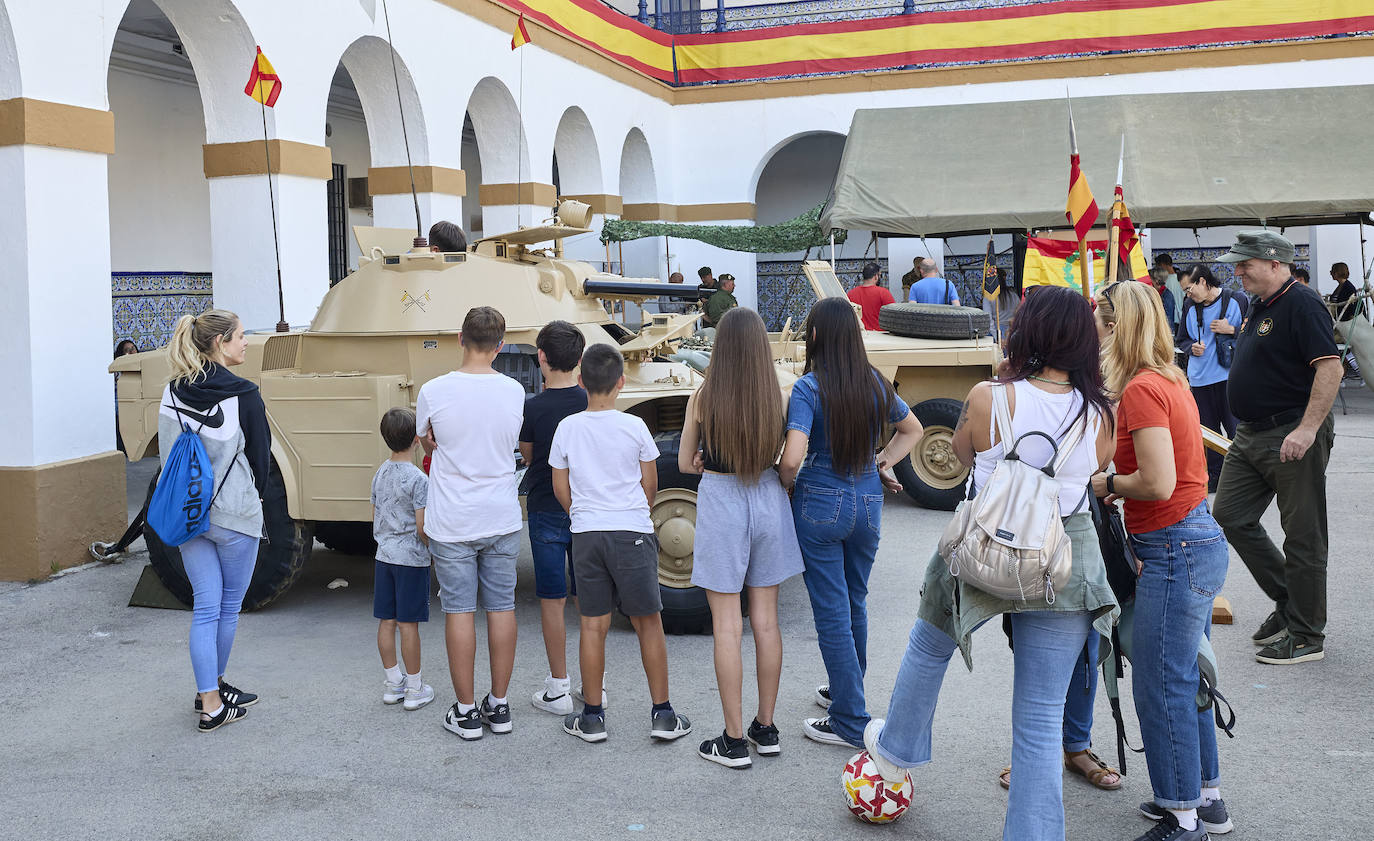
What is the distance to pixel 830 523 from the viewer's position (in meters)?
4.08

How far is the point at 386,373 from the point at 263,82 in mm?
3162

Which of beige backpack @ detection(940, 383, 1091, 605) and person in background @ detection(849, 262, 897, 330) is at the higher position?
person in background @ detection(849, 262, 897, 330)

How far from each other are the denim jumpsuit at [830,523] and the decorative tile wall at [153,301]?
9.97 meters

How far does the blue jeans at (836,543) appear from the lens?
13.4 ft

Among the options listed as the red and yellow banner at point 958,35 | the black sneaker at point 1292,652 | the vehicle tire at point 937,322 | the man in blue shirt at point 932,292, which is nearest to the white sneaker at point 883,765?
the black sneaker at point 1292,652

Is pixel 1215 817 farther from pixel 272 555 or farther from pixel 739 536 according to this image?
pixel 272 555

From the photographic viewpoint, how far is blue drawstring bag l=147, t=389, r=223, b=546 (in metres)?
4.46

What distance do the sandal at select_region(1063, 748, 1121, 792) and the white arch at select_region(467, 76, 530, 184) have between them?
1124 centimetres

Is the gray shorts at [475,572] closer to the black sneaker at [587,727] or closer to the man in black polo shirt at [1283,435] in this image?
the black sneaker at [587,727]

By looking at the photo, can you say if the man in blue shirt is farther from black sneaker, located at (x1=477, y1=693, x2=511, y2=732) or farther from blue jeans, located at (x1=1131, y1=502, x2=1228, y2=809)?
blue jeans, located at (x1=1131, y1=502, x2=1228, y2=809)

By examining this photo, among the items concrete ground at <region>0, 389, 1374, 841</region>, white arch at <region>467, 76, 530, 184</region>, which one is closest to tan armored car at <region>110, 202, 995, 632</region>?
concrete ground at <region>0, 389, 1374, 841</region>

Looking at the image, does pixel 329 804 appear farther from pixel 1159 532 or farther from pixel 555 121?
pixel 555 121

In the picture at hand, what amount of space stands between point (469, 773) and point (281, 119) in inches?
265

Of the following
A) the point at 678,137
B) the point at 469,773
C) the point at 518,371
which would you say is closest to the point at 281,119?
the point at 518,371
